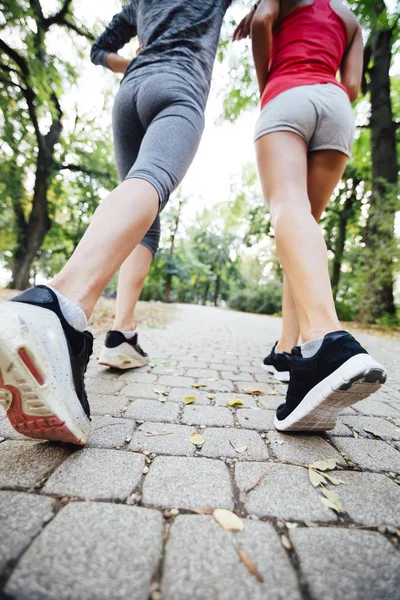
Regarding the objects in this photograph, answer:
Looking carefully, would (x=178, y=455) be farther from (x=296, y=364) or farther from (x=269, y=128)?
(x=269, y=128)

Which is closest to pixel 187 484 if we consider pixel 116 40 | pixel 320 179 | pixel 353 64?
pixel 320 179

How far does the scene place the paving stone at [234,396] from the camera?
1.54 meters

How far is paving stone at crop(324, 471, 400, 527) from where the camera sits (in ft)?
2.39

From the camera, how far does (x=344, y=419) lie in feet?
4.70

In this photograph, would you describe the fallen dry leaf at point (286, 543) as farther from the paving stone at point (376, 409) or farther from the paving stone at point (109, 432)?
the paving stone at point (376, 409)

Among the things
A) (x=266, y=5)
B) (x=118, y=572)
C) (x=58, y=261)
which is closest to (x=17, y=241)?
(x=58, y=261)

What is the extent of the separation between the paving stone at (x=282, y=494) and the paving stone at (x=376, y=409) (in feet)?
2.97

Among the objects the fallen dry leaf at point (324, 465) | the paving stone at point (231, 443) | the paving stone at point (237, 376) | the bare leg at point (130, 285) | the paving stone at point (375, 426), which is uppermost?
the bare leg at point (130, 285)

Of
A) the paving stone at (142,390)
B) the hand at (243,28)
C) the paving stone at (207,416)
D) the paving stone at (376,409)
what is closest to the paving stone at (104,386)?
the paving stone at (142,390)

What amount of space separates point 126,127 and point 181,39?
0.49 meters

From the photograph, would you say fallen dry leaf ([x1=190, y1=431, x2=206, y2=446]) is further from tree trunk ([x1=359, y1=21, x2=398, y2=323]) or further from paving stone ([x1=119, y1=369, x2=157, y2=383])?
tree trunk ([x1=359, y1=21, x2=398, y2=323])

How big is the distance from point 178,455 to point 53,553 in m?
0.47

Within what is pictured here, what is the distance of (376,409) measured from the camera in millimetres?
1656

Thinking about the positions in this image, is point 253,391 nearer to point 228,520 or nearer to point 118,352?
point 118,352
